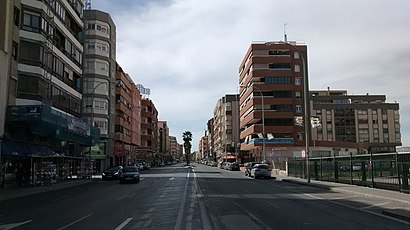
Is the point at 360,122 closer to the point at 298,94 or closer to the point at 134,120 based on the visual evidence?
the point at 298,94

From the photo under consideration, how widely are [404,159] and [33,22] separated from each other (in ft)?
105

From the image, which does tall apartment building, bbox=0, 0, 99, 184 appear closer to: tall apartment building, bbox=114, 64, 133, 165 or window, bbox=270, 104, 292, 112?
tall apartment building, bbox=114, 64, 133, 165

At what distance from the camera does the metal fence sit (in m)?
24.9

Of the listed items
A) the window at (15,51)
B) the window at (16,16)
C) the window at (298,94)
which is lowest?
the window at (15,51)

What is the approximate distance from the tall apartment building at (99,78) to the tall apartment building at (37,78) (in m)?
18.9

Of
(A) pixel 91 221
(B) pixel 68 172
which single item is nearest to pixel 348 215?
(A) pixel 91 221

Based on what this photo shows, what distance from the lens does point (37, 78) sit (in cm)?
3909

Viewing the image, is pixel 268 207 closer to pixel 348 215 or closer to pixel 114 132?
pixel 348 215

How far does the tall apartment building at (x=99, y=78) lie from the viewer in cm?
6944

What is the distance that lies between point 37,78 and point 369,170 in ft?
92.0

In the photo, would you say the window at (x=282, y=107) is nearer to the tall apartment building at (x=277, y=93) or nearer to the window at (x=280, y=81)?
the tall apartment building at (x=277, y=93)

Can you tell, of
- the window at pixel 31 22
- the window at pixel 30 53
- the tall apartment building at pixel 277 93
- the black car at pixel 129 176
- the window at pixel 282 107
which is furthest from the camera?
the window at pixel 282 107

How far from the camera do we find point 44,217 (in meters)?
15.6

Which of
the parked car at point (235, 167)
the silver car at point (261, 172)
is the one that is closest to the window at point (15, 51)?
the silver car at point (261, 172)
